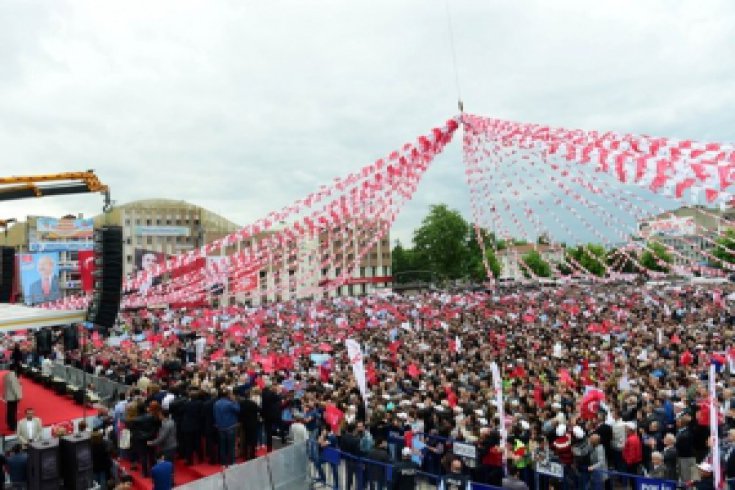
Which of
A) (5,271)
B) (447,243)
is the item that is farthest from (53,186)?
(447,243)

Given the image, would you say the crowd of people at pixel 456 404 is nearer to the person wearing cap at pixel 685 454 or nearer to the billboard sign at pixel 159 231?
the person wearing cap at pixel 685 454

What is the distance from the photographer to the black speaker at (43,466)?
7.93m

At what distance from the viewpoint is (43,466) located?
7949 mm

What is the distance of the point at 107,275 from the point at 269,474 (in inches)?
176

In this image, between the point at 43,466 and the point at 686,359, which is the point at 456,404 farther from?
the point at 43,466

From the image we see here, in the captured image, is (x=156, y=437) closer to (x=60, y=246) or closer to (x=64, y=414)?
(x=64, y=414)

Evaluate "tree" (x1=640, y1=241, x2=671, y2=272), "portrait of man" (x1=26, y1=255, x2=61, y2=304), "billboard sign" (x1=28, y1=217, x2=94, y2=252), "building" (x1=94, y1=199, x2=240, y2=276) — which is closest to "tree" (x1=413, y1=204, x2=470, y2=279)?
"tree" (x1=640, y1=241, x2=671, y2=272)

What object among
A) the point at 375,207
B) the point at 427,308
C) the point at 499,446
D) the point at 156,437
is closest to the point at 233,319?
the point at 427,308

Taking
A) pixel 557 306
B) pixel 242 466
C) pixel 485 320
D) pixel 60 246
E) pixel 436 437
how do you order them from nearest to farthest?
pixel 242 466 → pixel 436 437 → pixel 485 320 → pixel 557 306 → pixel 60 246

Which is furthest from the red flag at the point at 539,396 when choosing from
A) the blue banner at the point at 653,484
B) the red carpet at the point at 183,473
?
the red carpet at the point at 183,473

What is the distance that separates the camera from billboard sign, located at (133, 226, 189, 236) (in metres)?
90.9

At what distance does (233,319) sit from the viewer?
28.8m

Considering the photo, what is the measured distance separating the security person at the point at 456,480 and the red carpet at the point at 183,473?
3927 millimetres

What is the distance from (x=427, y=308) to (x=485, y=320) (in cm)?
575
